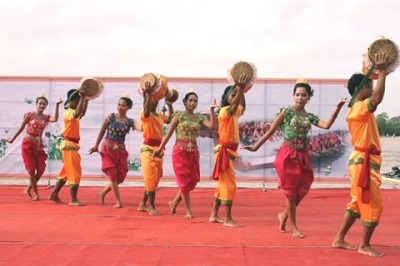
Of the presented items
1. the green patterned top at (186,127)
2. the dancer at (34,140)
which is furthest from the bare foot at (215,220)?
the dancer at (34,140)

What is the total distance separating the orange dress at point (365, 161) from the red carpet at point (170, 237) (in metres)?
0.41

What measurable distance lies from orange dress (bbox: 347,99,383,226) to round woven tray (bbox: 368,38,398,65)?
1.32 feet

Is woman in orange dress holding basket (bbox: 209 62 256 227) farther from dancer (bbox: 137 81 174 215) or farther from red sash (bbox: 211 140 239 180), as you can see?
dancer (bbox: 137 81 174 215)

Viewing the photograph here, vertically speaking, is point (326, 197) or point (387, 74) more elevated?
point (387, 74)

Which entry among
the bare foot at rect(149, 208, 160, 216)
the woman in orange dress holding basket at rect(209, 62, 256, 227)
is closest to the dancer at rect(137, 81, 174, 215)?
the bare foot at rect(149, 208, 160, 216)

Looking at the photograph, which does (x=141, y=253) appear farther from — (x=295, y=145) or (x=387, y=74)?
(x=387, y=74)

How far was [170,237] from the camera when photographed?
5.16 meters

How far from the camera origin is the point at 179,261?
414 cm

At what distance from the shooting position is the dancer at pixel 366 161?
4.48 metres

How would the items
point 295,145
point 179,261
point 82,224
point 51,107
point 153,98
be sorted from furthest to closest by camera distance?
point 51,107 → point 153,98 → point 82,224 → point 295,145 → point 179,261

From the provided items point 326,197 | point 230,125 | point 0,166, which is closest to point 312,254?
point 230,125

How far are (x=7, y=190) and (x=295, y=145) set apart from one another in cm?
649

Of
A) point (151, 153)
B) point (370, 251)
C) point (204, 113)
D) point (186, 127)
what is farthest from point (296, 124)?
point (204, 113)

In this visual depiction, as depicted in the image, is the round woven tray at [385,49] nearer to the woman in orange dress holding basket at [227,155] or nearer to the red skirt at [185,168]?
the woman in orange dress holding basket at [227,155]
